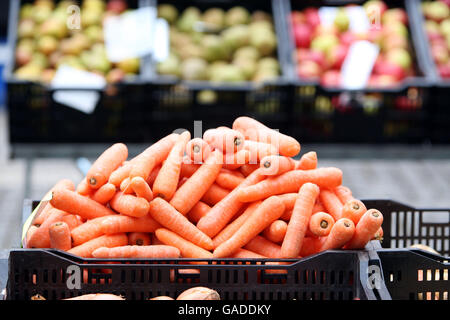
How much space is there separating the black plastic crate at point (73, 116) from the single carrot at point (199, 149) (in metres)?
1.86

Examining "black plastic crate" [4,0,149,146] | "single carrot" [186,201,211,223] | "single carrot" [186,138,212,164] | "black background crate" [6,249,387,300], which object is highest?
"black plastic crate" [4,0,149,146]

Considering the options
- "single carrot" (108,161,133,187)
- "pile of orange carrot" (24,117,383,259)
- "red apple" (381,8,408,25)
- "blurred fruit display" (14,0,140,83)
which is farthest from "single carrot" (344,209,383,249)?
"red apple" (381,8,408,25)

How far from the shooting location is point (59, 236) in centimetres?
197

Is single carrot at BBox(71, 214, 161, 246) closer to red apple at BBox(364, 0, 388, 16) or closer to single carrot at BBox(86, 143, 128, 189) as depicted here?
single carrot at BBox(86, 143, 128, 189)

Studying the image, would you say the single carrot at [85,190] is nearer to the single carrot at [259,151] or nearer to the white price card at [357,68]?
the single carrot at [259,151]

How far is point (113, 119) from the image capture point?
4016mm

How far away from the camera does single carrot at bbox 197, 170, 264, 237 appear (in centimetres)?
206

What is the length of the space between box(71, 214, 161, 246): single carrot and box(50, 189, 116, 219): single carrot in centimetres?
3

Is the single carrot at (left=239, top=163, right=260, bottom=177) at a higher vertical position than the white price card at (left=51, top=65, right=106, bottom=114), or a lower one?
lower

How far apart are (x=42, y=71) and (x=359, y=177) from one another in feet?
7.64
